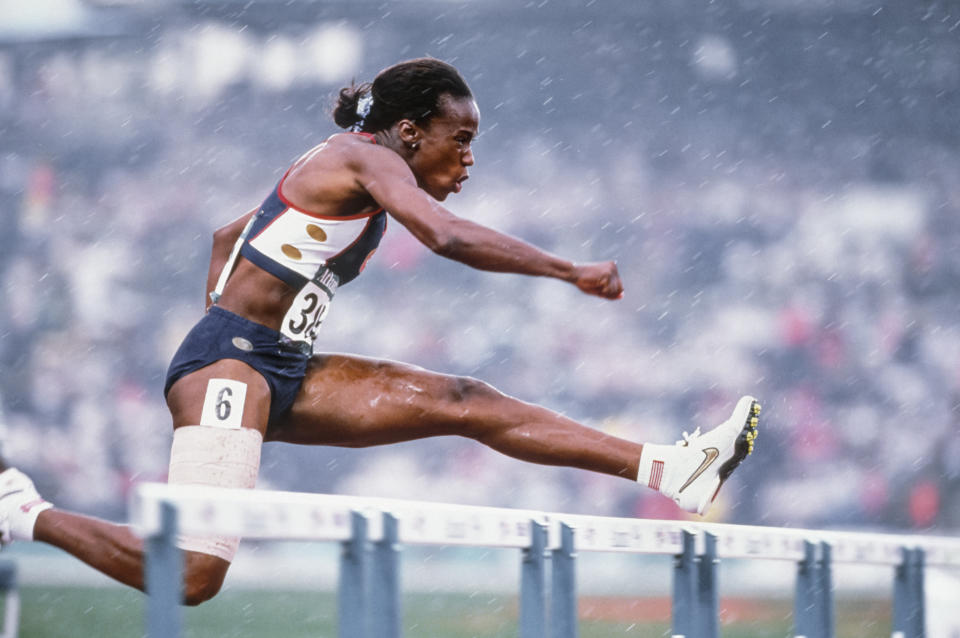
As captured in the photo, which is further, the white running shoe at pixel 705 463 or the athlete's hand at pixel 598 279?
the white running shoe at pixel 705 463

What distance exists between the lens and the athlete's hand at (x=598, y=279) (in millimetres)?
2756

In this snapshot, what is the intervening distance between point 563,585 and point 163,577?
1.27 meters

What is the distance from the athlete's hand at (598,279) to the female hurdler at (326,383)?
1.73ft

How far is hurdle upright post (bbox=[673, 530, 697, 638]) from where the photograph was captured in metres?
3.22

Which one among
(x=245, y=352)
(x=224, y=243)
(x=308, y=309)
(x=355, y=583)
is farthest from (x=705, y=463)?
(x=224, y=243)

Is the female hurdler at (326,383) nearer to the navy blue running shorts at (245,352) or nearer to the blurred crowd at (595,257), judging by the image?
the navy blue running shorts at (245,352)

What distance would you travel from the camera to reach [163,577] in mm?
1820

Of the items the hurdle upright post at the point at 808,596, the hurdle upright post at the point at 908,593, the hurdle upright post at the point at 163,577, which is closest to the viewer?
the hurdle upright post at the point at 163,577

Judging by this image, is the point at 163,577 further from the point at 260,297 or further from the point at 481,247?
the point at 260,297

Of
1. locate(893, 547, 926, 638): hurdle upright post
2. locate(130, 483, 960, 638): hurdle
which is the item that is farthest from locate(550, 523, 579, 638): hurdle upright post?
locate(893, 547, 926, 638): hurdle upright post

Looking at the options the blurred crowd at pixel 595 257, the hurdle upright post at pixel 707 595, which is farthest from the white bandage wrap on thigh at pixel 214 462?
the blurred crowd at pixel 595 257

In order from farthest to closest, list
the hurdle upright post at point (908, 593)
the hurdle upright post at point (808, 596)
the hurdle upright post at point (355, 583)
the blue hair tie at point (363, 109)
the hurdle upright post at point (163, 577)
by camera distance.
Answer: the hurdle upright post at point (908, 593) < the hurdle upright post at point (808, 596) < the blue hair tie at point (363, 109) < the hurdle upright post at point (355, 583) < the hurdle upright post at point (163, 577)

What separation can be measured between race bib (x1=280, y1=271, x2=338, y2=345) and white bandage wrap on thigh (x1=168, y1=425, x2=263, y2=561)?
0.34m

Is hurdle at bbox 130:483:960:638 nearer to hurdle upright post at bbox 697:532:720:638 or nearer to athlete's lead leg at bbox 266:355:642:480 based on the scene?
hurdle upright post at bbox 697:532:720:638
